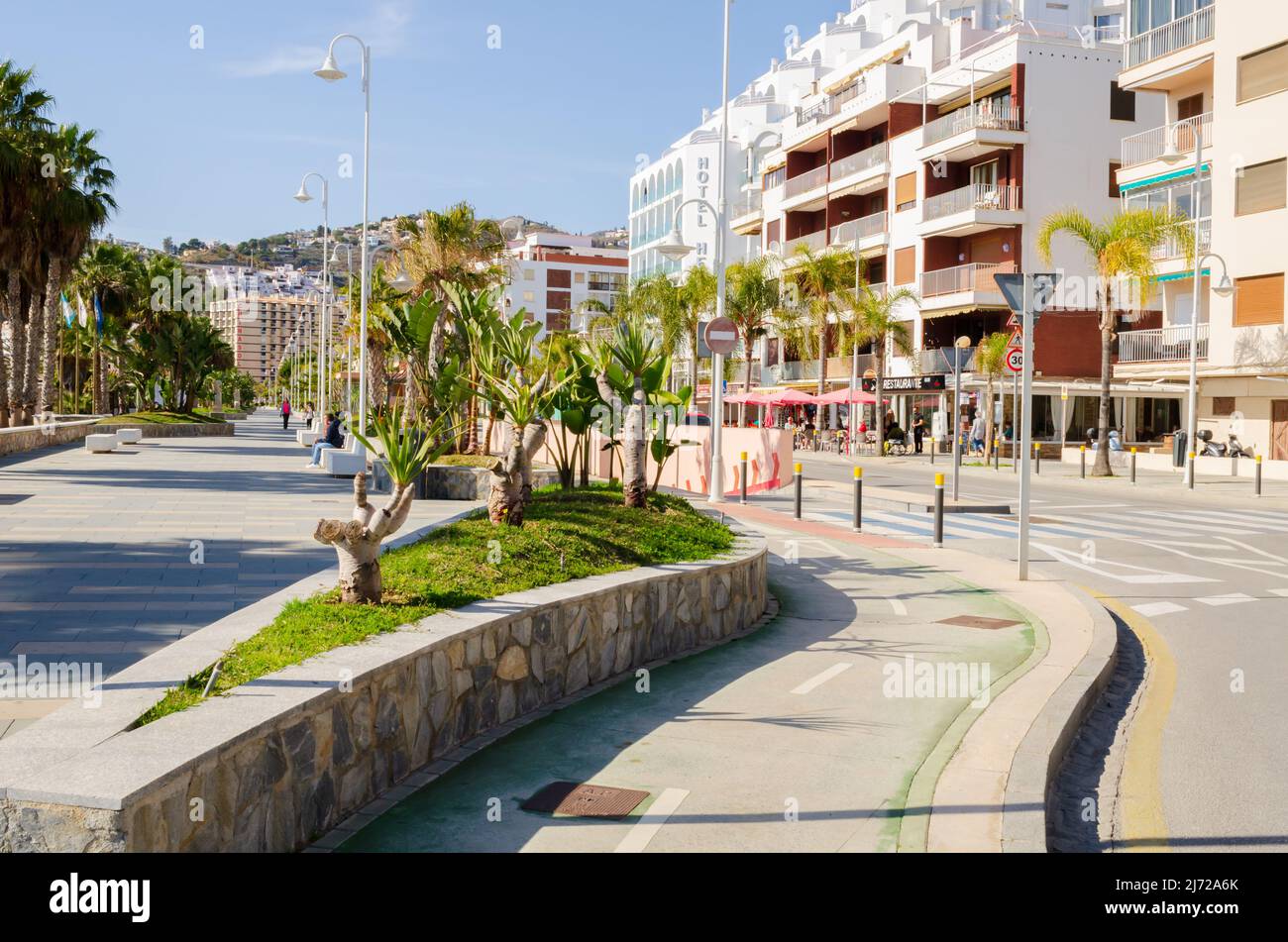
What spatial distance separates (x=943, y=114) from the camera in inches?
2272

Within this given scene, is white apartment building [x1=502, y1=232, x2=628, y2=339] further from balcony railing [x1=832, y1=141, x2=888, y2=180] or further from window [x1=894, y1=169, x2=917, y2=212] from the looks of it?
window [x1=894, y1=169, x2=917, y2=212]

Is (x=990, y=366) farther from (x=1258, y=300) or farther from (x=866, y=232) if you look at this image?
(x=866, y=232)

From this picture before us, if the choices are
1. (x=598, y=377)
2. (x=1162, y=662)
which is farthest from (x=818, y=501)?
(x=1162, y=662)

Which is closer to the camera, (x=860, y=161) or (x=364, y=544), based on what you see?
(x=364, y=544)

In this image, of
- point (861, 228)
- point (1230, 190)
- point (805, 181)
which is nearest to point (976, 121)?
point (861, 228)

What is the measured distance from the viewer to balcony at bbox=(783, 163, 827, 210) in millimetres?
65250

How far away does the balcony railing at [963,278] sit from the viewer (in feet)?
168

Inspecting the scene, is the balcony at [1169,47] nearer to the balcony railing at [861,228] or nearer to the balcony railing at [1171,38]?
the balcony railing at [1171,38]

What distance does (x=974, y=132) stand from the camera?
51.7 meters

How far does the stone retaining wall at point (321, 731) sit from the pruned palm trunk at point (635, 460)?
2.97 meters

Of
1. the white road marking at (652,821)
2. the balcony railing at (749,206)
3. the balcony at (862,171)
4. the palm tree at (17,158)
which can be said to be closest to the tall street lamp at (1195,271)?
the balcony at (862,171)

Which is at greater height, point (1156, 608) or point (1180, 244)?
point (1180, 244)

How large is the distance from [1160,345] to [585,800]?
41503 mm
